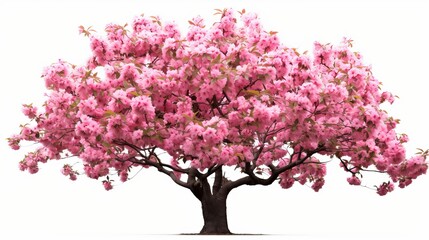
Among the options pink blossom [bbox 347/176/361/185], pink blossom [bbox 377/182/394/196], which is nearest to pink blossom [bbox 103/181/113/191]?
pink blossom [bbox 347/176/361/185]

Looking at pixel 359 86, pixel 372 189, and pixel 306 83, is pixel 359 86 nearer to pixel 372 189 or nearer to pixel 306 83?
pixel 306 83

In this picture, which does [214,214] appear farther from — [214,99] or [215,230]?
[214,99]

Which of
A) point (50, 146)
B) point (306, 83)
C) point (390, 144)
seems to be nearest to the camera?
point (306, 83)

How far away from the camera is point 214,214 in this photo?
1395cm

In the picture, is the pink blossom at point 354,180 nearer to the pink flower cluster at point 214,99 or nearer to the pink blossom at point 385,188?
the pink blossom at point 385,188

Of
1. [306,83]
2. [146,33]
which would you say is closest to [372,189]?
[306,83]

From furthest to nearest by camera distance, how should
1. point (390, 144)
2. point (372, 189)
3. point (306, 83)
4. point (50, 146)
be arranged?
point (372, 189)
point (50, 146)
point (390, 144)
point (306, 83)

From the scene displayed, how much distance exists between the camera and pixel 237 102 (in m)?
11.2

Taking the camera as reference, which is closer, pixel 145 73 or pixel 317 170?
pixel 145 73

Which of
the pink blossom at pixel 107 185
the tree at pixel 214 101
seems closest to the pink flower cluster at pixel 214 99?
the tree at pixel 214 101

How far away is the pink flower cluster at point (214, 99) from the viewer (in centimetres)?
1091

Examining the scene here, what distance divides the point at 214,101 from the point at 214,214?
3.47 m

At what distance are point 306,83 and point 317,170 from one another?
507 centimetres

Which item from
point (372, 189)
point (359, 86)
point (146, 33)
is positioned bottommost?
point (372, 189)
